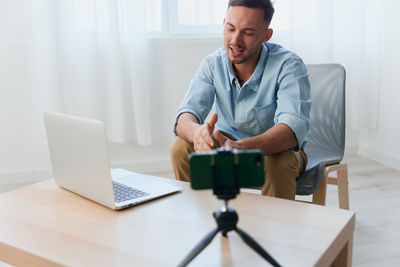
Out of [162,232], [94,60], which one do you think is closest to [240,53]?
[162,232]

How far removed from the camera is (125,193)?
4.47 ft

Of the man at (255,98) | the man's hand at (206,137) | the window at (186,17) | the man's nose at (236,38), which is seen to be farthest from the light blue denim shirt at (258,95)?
the window at (186,17)

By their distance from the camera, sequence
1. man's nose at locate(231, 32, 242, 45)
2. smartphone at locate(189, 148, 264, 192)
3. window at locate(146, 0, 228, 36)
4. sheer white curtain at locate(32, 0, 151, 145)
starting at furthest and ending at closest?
window at locate(146, 0, 228, 36)
sheer white curtain at locate(32, 0, 151, 145)
man's nose at locate(231, 32, 242, 45)
smartphone at locate(189, 148, 264, 192)

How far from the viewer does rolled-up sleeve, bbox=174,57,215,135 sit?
1.87 metres

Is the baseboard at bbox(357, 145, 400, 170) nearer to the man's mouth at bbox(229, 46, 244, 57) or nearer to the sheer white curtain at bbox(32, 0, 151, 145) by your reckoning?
the sheer white curtain at bbox(32, 0, 151, 145)

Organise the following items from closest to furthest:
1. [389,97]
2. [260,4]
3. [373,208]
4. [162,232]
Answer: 1. [162,232]
2. [260,4]
3. [373,208]
4. [389,97]

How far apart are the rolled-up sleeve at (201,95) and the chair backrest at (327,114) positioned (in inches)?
17.9

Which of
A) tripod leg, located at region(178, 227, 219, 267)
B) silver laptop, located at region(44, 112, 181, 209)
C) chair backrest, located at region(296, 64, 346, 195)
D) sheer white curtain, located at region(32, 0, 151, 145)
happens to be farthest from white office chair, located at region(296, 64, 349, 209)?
sheer white curtain, located at region(32, 0, 151, 145)

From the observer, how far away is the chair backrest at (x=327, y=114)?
6.40 ft

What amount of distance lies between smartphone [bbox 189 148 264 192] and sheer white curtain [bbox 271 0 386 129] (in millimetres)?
2307

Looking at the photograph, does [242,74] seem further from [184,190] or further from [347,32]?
[347,32]

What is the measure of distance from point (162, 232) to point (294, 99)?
80cm

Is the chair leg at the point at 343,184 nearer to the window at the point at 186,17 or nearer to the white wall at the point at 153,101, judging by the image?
the white wall at the point at 153,101

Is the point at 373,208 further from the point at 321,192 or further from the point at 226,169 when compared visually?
the point at 226,169
